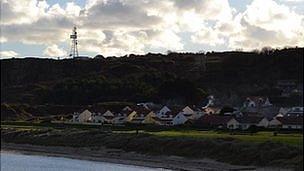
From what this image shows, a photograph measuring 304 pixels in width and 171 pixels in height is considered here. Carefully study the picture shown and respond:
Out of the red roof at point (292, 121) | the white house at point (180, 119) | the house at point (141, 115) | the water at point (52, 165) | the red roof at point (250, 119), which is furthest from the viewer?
the house at point (141, 115)

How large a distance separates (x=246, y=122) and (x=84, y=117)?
17.9 metres

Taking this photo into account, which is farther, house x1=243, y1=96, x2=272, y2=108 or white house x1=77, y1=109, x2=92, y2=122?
house x1=243, y1=96, x2=272, y2=108

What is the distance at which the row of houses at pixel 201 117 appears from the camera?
47.3 meters

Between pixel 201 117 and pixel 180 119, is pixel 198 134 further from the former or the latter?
pixel 180 119

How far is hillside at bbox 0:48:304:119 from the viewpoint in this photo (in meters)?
71.9

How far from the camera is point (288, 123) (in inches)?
1805

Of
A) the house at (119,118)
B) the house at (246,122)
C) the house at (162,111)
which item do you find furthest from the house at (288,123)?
the house at (119,118)

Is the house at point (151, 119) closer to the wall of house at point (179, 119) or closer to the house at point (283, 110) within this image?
the wall of house at point (179, 119)

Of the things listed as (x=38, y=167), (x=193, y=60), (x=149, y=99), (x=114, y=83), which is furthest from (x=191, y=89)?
(x=38, y=167)

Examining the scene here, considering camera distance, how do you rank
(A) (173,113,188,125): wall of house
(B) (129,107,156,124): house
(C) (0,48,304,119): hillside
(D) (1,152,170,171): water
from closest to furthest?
(D) (1,152,170,171): water
(A) (173,113,188,125): wall of house
(B) (129,107,156,124): house
(C) (0,48,304,119): hillside

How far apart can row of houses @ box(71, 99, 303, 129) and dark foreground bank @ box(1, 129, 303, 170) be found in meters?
8.75

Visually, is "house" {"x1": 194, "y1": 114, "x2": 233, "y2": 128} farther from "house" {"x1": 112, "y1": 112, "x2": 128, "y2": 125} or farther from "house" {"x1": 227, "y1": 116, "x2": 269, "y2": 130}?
"house" {"x1": 112, "y1": 112, "x2": 128, "y2": 125}

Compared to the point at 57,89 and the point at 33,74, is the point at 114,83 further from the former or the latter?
the point at 33,74

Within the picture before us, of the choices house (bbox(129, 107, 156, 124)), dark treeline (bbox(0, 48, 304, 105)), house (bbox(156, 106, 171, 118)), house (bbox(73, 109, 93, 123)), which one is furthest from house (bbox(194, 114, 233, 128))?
dark treeline (bbox(0, 48, 304, 105))
